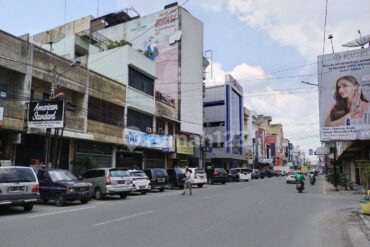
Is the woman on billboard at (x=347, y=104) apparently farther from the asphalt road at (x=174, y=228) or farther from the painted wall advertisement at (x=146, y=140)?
the painted wall advertisement at (x=146, y=140)

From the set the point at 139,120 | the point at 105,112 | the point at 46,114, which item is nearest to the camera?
the point at 46,114

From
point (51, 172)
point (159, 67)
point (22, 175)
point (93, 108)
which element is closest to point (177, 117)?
point (159, 67)

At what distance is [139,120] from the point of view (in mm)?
39750

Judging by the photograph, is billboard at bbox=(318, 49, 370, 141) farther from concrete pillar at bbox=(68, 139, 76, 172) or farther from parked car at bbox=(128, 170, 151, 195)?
concrete pillar at bbox=(68, 139, 76, 172)

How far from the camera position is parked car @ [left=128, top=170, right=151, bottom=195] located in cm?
2591

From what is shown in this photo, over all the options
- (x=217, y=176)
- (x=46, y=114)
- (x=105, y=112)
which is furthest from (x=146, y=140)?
(x=46, y=114)

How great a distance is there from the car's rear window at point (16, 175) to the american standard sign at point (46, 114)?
22.6 ft

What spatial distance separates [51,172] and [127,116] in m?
18.3

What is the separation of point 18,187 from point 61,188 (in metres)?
3.31

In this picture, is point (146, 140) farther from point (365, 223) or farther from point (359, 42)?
point (365, 223)

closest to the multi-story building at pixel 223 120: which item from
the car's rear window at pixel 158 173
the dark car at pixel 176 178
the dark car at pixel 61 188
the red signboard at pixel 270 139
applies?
the dark car at pixel 176 178

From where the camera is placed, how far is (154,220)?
499 inches

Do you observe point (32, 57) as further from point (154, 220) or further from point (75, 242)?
point (75, 242)

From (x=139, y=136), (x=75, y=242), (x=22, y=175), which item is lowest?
(x=75, y=242)
